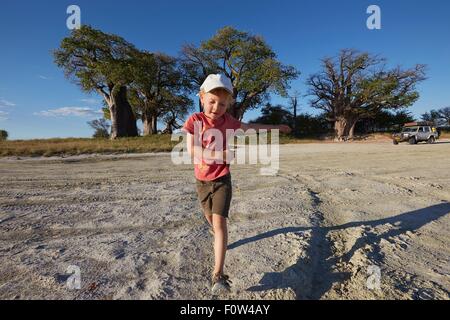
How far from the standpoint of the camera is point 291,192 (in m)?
5.41

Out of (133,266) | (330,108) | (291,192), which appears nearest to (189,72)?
(330,108)

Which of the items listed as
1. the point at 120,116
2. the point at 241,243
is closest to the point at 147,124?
the point at 120,116

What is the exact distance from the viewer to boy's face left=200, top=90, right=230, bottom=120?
2.31 metres

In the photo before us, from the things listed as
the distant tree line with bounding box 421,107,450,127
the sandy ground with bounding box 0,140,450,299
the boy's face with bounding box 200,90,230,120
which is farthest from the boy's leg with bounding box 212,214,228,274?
the distant tree line with bounding box 421,107,450,127

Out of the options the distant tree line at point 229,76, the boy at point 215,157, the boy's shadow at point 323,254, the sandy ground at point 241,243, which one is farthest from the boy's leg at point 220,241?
the distant tree line at point 229,76

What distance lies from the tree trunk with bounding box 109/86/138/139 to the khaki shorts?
2717 centimetres

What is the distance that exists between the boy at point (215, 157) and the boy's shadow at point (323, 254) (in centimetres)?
40

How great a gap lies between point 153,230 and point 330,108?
40.3 meters

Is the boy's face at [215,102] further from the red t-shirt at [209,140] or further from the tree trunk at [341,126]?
the tree trunk at [341,126]

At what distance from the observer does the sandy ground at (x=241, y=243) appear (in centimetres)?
231

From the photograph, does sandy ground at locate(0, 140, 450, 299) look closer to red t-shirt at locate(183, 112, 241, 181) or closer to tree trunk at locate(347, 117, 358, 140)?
red t-shirt at locate(183, 112, 241, 181)

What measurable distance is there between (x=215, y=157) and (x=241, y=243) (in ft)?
3.94
